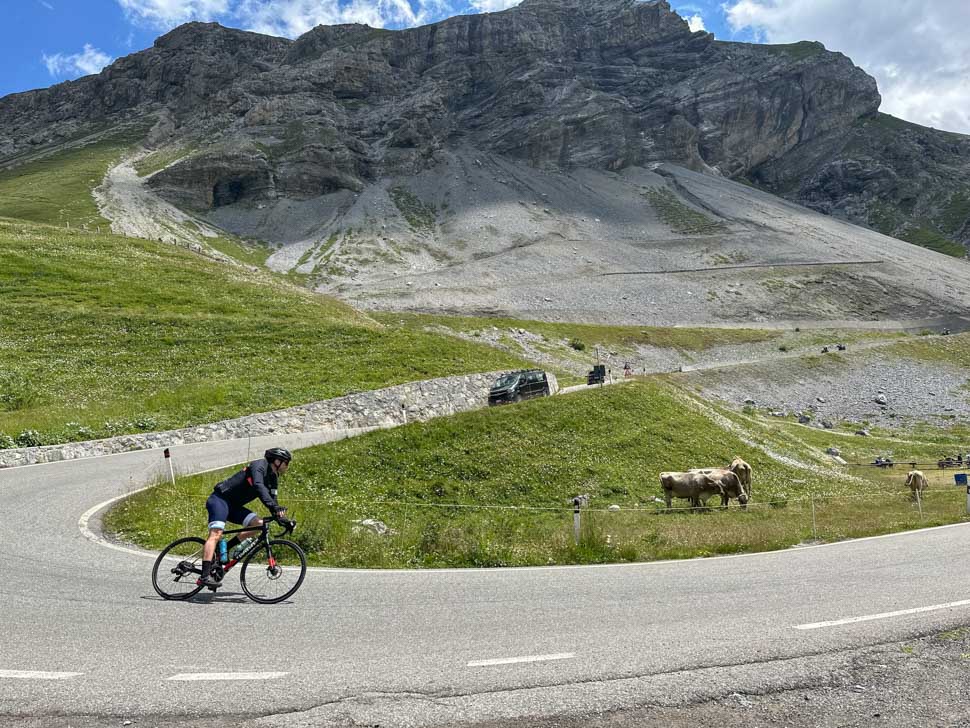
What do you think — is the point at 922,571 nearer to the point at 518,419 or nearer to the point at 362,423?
the point at 518,419

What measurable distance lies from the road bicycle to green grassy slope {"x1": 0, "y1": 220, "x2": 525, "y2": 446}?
17939 millimetres

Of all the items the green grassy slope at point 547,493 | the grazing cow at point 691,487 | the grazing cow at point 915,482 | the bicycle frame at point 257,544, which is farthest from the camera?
the grazing cow at point 915,482

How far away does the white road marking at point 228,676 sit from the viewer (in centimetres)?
644

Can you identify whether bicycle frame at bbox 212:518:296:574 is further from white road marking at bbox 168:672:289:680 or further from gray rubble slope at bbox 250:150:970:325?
gray rubble slope at bbox 250:150:970:325

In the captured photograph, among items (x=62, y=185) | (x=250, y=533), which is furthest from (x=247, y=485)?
(x=62, y=185)

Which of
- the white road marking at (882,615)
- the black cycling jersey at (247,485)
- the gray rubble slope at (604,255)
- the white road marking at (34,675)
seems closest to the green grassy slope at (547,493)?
the black cycling jersey at (247,485)

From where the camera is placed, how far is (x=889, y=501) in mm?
23344

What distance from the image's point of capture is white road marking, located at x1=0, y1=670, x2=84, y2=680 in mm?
6344

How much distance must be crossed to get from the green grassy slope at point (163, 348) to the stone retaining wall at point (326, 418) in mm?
1072

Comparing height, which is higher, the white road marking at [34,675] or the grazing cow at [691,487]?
the white road marking at [34,675]

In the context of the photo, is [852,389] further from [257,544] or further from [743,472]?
[257,544]

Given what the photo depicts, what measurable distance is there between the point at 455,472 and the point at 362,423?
27.5 feet

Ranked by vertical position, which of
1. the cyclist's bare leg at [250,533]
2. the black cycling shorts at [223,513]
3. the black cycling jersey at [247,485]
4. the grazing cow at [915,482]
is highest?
the black cycling jersey at [247,485]

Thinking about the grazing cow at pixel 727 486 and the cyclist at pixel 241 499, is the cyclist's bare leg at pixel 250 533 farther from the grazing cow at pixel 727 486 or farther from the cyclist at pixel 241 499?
the grazing cow at pixel 727 486
